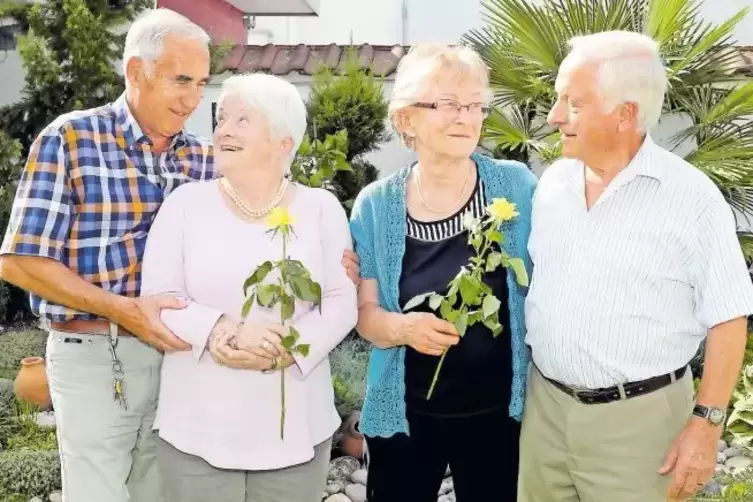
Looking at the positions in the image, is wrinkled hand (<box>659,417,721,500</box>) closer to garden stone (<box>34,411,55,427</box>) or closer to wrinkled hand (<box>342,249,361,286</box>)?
wrinkled hand (<box>342,249,361,286</box>)

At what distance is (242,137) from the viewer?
2.26 meters

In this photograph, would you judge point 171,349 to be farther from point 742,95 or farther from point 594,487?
point 742,95

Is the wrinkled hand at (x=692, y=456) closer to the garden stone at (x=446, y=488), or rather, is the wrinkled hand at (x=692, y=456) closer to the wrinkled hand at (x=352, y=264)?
the wrinkled hand at (x=352, y=264)

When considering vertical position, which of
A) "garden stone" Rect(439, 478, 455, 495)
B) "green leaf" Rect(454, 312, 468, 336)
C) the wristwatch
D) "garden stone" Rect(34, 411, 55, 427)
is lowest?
"garden stone" Rect(34, 411, 55, 427)

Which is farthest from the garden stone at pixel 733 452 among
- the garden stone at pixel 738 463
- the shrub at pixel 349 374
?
the shrub at pixel 349 374

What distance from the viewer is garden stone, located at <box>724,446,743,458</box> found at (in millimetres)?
4898

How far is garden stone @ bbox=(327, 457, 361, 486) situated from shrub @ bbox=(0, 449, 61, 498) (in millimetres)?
1481

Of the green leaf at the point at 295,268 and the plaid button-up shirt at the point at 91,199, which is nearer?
the green leaf at the point at 295,268

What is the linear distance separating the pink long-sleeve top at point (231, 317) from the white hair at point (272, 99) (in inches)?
9.1

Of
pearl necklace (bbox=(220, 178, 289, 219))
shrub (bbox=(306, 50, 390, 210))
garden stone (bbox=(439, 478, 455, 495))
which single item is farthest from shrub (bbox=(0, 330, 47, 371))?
pearl necklace (bbox=(220, 178, 289, 219))

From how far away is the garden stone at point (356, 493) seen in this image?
4.18 m

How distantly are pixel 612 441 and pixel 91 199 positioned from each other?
1.71 meters

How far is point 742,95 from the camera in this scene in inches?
232

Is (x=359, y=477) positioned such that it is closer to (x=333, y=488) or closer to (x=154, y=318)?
(x=333, y=488)
